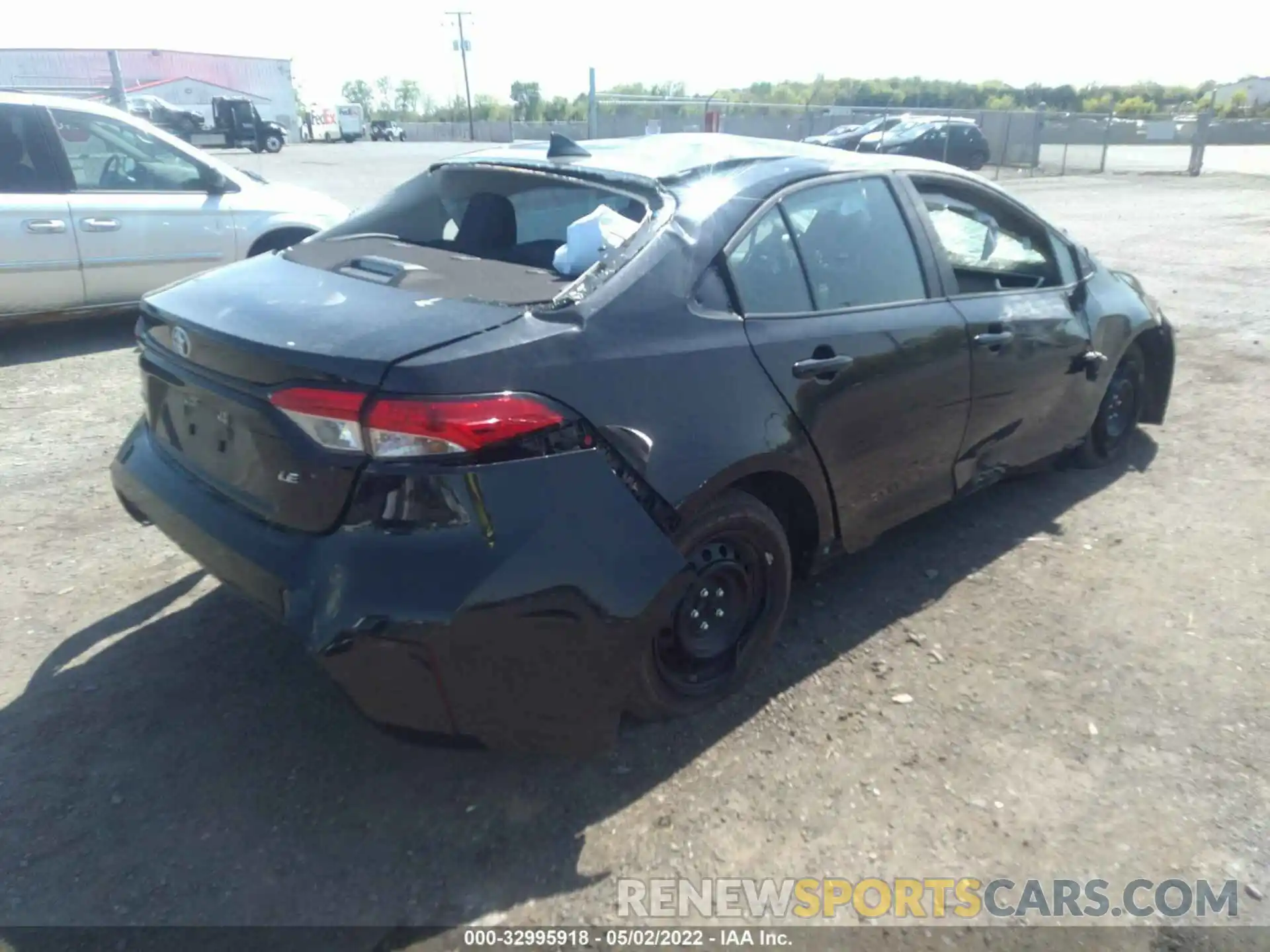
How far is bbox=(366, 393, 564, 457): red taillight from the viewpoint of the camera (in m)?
2.32

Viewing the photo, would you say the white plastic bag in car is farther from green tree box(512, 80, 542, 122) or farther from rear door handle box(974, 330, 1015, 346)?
green tree box(512, 80, 542, 122)

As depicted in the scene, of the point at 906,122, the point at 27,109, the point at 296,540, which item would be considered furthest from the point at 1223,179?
the point at 296,540

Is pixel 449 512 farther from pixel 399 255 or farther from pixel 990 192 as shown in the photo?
pixel 990 192

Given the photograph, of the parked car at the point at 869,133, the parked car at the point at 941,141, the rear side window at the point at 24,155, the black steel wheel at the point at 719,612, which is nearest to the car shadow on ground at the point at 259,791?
the black steel wheel at the point at 719,612

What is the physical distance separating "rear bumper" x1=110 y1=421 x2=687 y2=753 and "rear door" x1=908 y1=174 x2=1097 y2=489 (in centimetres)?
189

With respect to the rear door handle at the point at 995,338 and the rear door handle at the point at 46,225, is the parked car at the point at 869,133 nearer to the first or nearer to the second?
the rear door handle at the point at 46,225

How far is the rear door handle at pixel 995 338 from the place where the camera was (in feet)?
12.4

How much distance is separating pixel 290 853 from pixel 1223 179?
29.7m

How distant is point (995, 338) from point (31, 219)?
244 inches

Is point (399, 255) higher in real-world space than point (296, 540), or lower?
higher

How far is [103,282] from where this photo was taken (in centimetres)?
690

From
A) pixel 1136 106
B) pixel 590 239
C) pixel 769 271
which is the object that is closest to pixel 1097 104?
pixel 1136 106

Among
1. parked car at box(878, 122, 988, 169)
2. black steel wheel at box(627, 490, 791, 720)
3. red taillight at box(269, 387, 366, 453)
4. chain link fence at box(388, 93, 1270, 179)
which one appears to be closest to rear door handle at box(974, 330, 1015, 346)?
black steel wheel at box(627, 490, 791, 720)

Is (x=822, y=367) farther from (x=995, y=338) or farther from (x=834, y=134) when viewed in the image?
(x=834, y=134)
